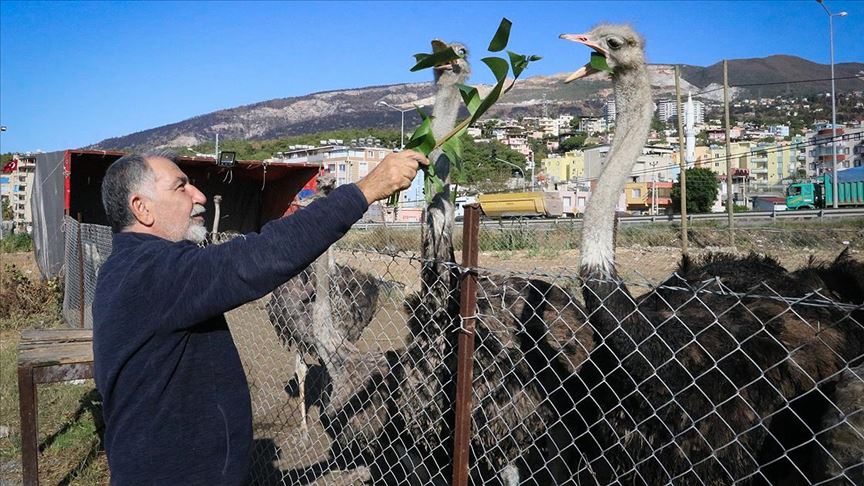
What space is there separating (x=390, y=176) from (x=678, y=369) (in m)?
1.76

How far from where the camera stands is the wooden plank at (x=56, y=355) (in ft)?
12.2

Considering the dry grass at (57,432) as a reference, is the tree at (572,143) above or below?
above

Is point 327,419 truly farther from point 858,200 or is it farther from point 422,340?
point 858,200

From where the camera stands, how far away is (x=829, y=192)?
35.2 meters

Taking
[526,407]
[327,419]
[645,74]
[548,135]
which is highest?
[548,135]

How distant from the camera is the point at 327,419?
4.74 meters

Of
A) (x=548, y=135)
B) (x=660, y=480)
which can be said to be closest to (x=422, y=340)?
(x=660, y=480)

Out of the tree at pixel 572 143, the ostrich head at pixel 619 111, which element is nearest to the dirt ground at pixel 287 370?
the ostrich head at pixel 619 111

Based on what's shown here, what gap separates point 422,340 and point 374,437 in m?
0.66

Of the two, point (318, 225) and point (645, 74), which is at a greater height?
point (645, 74)

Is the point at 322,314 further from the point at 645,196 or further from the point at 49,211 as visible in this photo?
the point at 645,196

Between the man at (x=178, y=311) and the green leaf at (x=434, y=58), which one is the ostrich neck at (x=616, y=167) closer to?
the green leaf at (x=434, y=58)

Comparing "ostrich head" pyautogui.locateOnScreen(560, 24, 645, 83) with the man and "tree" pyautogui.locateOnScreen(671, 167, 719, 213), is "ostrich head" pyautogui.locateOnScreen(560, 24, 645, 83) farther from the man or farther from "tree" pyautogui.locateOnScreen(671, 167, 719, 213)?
"tree" pyautogui.locateOnScreen(671, 167, 719, 213)

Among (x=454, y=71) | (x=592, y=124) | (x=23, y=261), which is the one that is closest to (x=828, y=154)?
(x=23, y=261)
